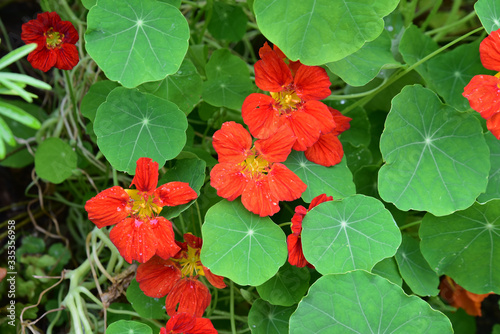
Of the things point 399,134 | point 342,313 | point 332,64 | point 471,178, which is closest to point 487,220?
point 471,178

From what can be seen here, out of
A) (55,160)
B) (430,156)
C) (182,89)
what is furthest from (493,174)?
(55,160)

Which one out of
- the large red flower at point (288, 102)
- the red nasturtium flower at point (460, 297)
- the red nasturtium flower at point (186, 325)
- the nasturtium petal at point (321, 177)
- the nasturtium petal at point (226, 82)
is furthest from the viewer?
the red nasturtium flower at point (460, 297)

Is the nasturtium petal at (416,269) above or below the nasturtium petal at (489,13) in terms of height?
below

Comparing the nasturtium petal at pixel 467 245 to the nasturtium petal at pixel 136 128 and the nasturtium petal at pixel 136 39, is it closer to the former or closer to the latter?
the nasturtium petal at pixel 136 128

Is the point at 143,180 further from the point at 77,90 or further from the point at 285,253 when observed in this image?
the point at 77,90

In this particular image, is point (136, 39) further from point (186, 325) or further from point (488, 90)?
point (488, 90)

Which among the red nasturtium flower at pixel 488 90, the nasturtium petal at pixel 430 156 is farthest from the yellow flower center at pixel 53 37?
the red nasturtium flower at pixel 488 90
